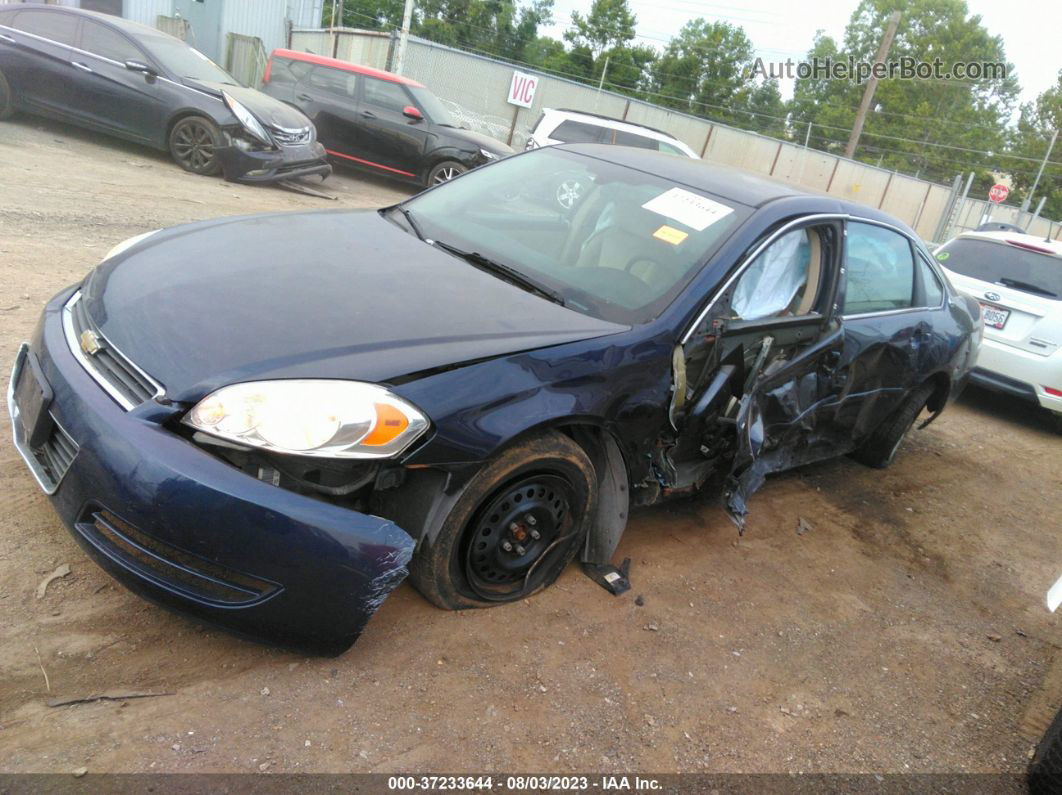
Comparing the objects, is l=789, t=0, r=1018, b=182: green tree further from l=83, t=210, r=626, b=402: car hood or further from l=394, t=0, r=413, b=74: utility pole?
l=83, t=210, r=626, b=402: car hood

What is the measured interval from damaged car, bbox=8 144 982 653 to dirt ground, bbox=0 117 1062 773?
0.72 ft

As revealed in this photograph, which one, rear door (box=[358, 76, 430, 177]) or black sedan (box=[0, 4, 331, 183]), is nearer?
black sedan (box=[0, 4, 331, 183])

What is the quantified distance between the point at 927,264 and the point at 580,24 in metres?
55.1

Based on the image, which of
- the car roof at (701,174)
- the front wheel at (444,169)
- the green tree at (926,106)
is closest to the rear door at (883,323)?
the car roof at (701,174)

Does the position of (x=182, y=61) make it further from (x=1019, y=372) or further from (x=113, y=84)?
(x=1019, y=372)

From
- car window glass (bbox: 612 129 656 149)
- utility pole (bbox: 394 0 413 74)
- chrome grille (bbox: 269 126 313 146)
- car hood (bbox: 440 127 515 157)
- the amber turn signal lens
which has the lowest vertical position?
chrome grille (bbox: 269 126 313 146)

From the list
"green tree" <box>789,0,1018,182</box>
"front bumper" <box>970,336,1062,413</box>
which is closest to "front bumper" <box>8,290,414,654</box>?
"front bumper" <box>970,336,1062,413</box>

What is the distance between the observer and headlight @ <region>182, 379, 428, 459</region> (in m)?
2.29

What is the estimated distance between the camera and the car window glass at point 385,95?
1185 centimetres

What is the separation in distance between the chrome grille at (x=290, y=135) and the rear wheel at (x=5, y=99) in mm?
2875

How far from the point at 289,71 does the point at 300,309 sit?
1075 centimetres

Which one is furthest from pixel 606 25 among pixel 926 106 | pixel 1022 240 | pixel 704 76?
pixel 1022 240

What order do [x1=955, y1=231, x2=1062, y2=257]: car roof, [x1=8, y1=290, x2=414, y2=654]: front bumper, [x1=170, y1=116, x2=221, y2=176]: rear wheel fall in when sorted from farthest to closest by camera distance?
[x1=170, y1=116, x2=221, y2=176]: rear wheel → [x1=955, y1=231, x2=1062, y2=257]: car roof → [x1=8, y1=290, x2=414, y2=654]: front bumper

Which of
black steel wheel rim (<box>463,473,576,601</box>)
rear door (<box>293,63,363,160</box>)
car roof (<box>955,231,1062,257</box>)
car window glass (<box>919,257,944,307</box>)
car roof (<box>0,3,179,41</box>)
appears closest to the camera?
black steel wheel rim (<box>463,473,576,601</box>)
